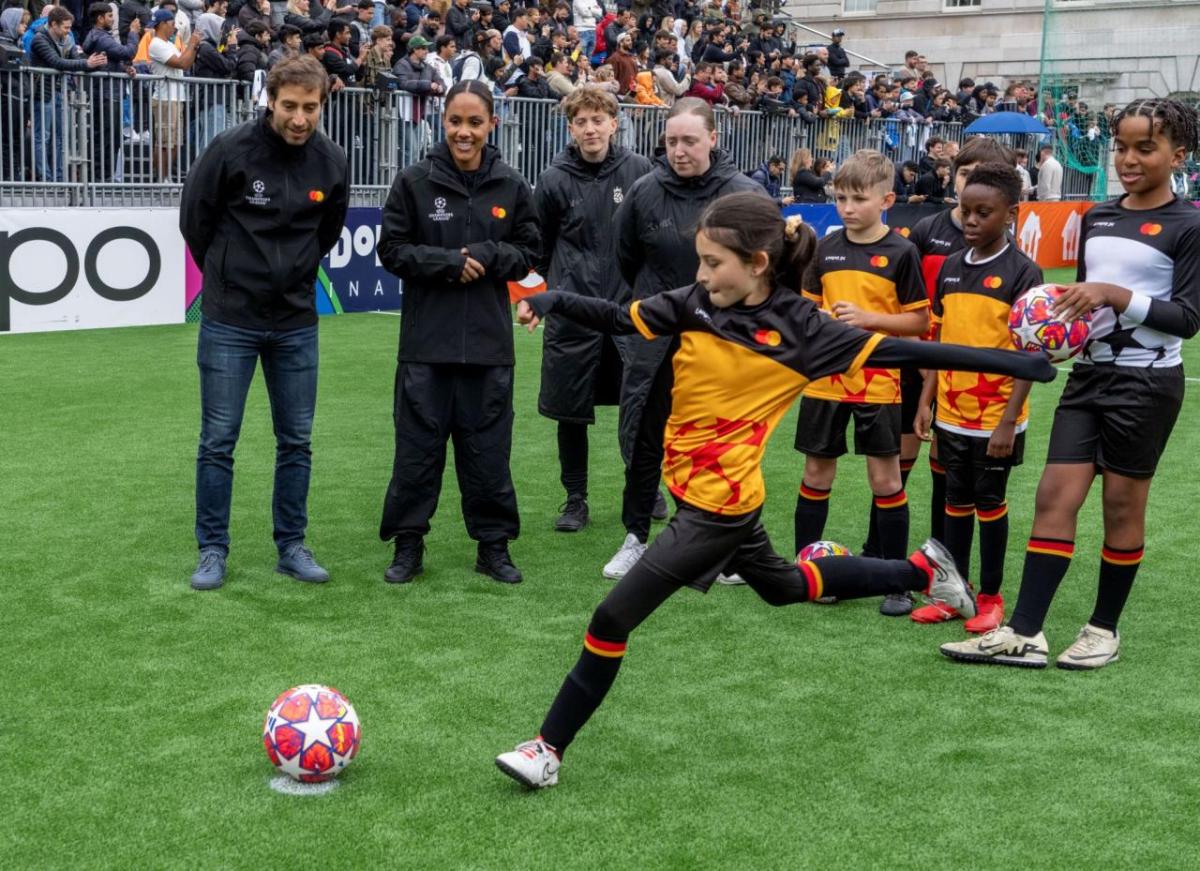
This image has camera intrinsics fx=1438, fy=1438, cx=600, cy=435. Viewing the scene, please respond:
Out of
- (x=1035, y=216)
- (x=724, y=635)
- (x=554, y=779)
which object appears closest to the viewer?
(x=554, y=779)

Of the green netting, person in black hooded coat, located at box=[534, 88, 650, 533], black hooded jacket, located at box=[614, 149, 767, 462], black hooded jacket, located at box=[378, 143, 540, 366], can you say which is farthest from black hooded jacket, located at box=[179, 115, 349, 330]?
the green netting

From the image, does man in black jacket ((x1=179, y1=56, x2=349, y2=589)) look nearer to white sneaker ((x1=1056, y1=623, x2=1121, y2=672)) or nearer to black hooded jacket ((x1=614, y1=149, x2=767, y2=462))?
black hooded jacket ((x1=614, y1=149, x2=767, y2=462))

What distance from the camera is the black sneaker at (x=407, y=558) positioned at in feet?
20.5

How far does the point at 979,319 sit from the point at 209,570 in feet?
10.9

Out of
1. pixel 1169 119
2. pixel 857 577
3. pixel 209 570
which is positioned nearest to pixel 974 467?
pixel 857 577

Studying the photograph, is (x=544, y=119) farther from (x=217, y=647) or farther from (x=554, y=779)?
(x=554, y=779)

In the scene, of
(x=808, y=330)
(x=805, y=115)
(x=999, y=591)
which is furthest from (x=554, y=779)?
(x=805, y=115)

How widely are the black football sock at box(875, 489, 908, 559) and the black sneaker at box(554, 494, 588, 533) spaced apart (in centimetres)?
185

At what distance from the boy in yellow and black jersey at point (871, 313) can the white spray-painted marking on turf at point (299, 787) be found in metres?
2.62

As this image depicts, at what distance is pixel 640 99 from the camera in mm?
21047

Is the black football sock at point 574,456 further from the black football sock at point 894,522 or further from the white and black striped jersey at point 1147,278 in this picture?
the white and black striped jersey at point 1147,278

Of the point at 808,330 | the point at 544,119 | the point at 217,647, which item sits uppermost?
the point at 544,119

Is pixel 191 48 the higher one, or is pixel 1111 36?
pixel 1111 36

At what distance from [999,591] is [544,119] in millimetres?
13676
